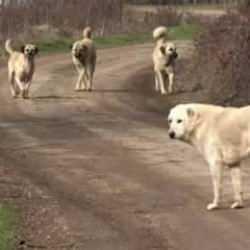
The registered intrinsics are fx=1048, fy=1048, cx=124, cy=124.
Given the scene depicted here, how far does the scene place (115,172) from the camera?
14859mm

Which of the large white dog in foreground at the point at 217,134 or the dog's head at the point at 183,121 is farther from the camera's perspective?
the dog's head at the point at 183,121

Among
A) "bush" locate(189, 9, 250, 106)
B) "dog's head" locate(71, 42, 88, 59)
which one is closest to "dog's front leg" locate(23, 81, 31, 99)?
"dog's head" locate(71, 42, 88, 59)

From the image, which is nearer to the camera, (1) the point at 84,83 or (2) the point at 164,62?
(2) the point at 164,62

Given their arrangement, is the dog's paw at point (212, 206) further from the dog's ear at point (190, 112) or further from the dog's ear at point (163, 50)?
the dog's ear at point (163, 50)

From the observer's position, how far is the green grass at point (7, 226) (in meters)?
10.2

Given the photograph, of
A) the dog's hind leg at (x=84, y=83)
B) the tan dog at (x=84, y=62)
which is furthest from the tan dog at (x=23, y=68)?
the dog's hind leg at (x=84, y=83)

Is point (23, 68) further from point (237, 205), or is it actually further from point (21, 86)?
point (237, 205)

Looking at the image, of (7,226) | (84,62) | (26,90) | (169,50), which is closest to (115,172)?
(7,226)

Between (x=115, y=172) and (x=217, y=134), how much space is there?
3357mm

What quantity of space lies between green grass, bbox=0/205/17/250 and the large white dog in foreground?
2037mm

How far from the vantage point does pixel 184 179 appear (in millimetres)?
14102

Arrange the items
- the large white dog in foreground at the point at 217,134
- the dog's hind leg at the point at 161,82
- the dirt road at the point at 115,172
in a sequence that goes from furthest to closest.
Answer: the dog's hind leg at the point at 161,82 < the large white dog in foreground at the point at 217,134 < the dirt road at the point at 115,172

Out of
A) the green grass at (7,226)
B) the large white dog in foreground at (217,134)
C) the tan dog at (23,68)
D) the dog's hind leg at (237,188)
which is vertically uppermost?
the large white dog in foreground at (217,134)

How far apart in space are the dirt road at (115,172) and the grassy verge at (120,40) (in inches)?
650
